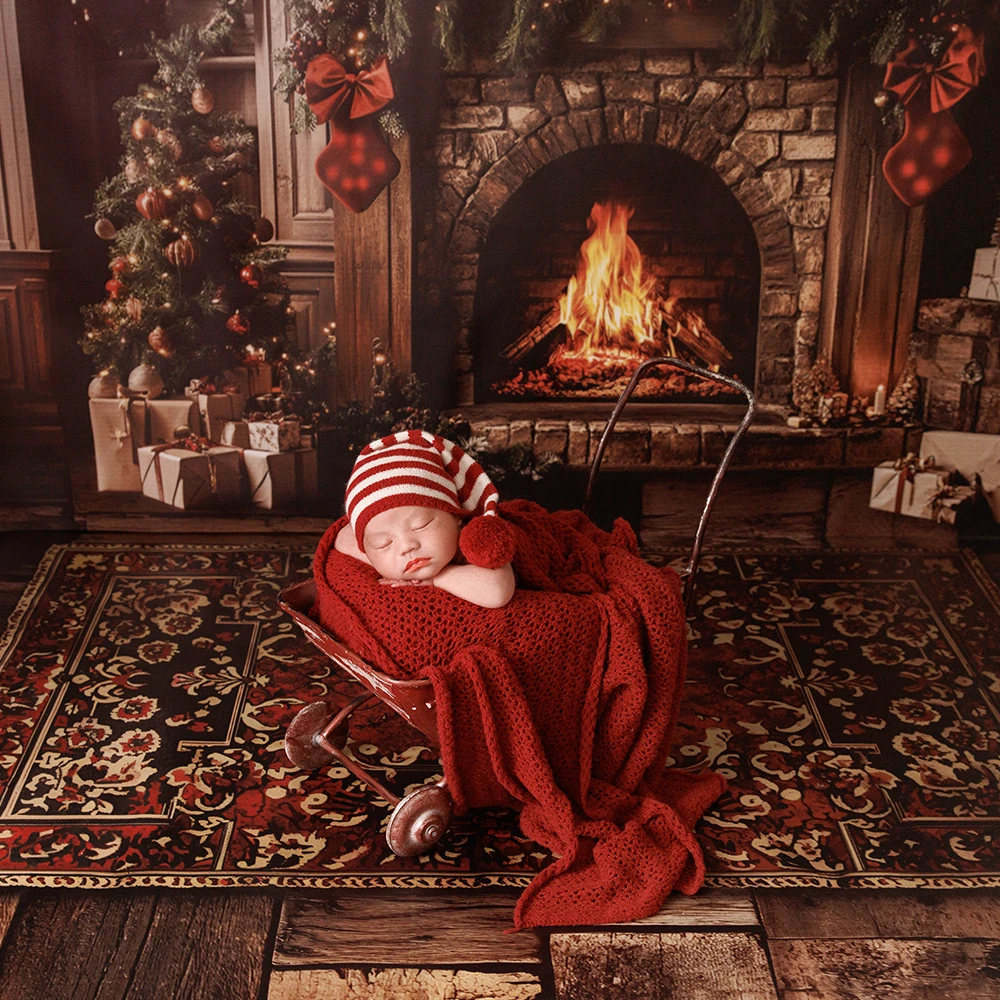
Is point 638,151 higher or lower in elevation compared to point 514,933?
higher

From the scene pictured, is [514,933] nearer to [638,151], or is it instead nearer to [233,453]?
[233,453]

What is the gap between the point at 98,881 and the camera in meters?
2.30

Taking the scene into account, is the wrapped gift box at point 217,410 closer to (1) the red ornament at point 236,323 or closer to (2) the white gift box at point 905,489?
(1) the red ornament at point 236,323

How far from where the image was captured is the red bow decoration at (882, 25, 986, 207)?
3709mm

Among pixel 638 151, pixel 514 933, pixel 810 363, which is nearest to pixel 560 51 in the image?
pixel 638 151

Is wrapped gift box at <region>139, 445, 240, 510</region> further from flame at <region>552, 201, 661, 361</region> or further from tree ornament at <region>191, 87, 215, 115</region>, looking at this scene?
flame at <region>552, 201, 661, 361</region>

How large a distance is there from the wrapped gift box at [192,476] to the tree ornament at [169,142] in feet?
3.66

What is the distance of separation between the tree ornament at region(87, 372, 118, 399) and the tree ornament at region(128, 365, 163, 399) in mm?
64

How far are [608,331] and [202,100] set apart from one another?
1783 millimetres

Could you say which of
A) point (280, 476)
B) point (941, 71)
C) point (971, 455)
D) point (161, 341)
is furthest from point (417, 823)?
point (941, 71)

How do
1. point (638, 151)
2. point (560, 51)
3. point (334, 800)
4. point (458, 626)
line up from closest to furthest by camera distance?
1. point (458, 626)
2. point (334, 800)
3. point (560, 51)
4. point (638, 151)

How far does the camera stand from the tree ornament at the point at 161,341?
13.1ft

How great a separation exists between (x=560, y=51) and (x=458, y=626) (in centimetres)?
253

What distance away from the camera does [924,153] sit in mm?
3861
